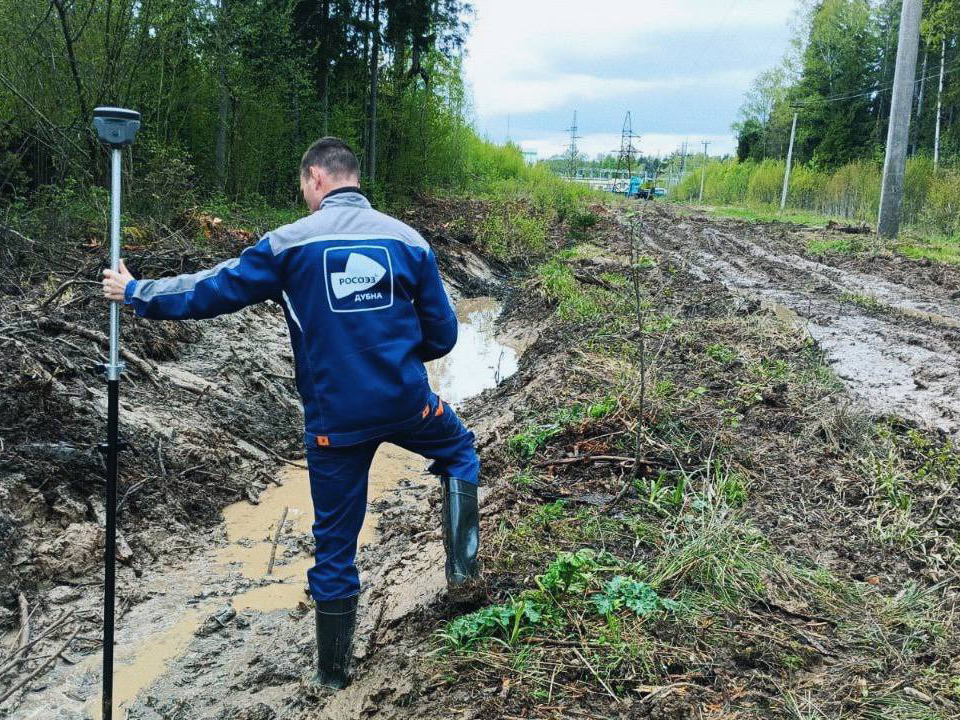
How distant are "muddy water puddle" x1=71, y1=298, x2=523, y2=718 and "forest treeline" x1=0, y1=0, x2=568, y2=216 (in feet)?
16.9

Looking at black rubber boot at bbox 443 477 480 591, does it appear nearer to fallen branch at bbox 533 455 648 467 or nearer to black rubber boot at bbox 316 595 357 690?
black rubber boot at bbox 316 595 357 690

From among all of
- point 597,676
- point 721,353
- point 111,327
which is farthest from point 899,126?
point 111,327

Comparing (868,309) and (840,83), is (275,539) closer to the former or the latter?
(868,309)

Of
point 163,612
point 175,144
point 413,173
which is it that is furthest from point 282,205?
point 163,612

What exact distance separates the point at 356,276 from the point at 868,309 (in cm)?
971

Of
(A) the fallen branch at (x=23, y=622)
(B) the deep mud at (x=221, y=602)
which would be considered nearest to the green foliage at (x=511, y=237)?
(B) the deep mud at (x=221, y=602)

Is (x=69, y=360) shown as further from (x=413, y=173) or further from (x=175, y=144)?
(x=413, y=173)

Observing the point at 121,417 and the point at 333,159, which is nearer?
the point at 333,159

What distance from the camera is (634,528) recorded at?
3.96 metres

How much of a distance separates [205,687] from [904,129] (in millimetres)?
20693

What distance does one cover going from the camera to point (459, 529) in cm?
341

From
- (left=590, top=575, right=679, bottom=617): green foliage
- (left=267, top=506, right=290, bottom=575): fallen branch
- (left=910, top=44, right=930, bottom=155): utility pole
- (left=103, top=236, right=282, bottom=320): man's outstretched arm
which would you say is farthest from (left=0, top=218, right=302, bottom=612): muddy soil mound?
(left=910, top=44, right=930, bottom=155): utility pole

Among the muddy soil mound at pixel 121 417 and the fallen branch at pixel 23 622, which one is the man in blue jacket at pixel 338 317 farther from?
the muddy soil mound at pixel 121 417

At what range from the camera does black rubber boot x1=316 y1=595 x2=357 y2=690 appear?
309 centimetres
